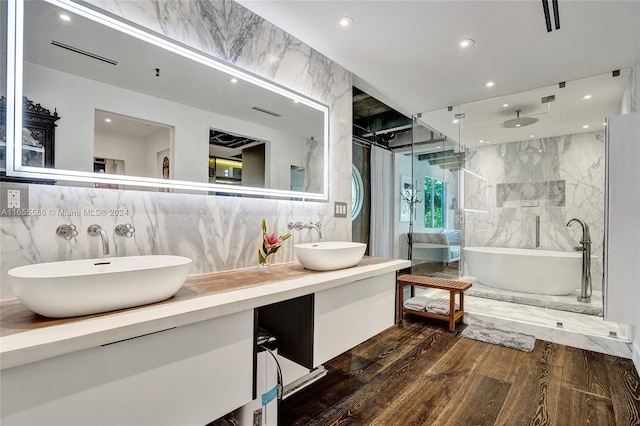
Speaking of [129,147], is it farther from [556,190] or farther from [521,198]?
[556,190]

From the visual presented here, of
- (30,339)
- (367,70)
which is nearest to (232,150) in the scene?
(30,339)

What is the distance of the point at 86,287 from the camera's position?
89 cm

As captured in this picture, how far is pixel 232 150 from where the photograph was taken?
6.14 ft

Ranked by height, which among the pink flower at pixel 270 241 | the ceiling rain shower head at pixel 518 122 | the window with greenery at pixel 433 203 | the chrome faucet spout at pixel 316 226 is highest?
the ceiling rain shower head at pixel 518 122

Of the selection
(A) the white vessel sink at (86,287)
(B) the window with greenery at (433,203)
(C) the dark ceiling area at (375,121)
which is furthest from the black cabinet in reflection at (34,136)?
(B) the window with greenery at (433,203)

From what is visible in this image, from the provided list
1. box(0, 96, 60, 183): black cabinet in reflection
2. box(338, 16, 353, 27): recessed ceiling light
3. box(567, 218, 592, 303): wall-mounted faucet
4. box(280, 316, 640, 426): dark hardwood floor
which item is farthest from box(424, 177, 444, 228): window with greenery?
box(0, 96, 60, 183): black cabinet in reflection

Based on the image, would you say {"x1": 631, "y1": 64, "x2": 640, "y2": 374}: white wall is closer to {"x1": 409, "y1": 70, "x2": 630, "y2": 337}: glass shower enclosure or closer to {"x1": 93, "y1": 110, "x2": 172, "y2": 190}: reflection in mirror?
{"x1": 409, "y1": 70, "x2": 630, "y2": 337}: glass shower enclosure

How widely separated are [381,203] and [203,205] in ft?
13.0

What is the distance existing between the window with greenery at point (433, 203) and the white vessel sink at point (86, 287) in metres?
4.21

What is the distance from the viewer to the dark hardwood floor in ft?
5.76

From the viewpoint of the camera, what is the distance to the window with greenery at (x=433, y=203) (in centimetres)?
462

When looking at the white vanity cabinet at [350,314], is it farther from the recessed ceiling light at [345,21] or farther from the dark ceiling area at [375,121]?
the dark ceiling area at [375,121]

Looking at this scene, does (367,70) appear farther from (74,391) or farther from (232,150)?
(74,391)

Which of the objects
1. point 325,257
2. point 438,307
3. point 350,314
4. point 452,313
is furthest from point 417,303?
point 325,257
